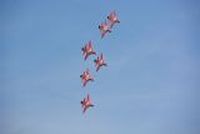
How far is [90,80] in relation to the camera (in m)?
34.5

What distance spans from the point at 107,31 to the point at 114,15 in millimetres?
955

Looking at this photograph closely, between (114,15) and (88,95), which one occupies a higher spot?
(114,15)

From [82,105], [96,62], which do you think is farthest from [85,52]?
[82,105]

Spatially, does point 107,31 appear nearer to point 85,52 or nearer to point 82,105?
point 85,52

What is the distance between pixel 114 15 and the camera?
111 feet

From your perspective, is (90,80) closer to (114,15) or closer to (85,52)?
(85,52)

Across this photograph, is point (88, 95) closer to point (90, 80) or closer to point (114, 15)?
point (90, 80)

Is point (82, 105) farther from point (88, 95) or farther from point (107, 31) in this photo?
point (107, 31)

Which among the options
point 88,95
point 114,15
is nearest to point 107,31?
point 114,15

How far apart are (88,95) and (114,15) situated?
4.58 metres

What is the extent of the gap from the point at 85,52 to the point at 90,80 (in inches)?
62.2

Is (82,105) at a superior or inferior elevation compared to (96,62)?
inferior

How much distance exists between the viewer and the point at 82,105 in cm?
3400

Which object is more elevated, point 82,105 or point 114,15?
point 114,15
